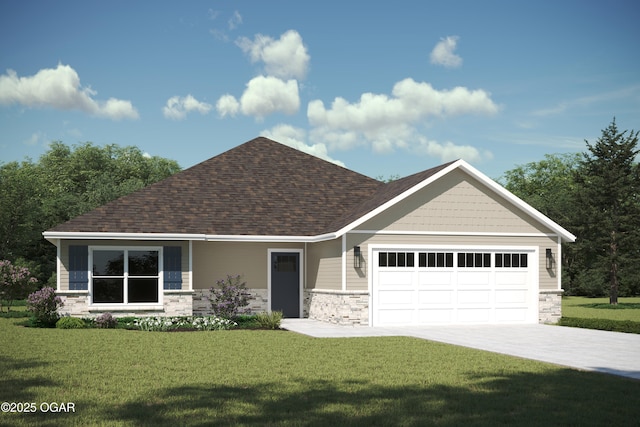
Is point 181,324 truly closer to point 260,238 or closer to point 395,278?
point 260,238

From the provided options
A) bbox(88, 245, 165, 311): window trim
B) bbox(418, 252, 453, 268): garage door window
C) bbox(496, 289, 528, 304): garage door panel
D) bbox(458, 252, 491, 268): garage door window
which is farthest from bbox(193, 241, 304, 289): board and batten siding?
bbox(496, 289, 528, 304): garage door panel

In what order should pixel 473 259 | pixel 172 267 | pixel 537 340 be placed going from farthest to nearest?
1. pixel 473 259
2. pixel 172 267
3. pixel 537 340

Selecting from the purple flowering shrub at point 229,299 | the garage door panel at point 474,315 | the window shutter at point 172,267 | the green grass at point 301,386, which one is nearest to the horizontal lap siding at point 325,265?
the purple flowering shrub at point 229,299

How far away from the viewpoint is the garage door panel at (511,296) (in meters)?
23.8

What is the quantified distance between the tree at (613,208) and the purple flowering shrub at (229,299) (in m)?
23.7

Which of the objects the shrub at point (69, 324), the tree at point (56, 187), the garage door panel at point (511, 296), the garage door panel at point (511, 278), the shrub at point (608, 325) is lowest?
the shrub at point (608, 325)

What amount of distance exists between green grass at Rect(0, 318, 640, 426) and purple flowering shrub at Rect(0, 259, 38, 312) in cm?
1303

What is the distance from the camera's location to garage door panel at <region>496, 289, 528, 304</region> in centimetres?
2380

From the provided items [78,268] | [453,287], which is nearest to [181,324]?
[78,268]

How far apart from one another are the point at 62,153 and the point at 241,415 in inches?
2815

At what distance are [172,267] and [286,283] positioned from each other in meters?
4.63

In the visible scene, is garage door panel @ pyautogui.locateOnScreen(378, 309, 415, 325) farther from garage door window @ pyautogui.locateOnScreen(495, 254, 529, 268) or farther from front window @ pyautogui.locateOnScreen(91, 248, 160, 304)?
front window @ pyautogui.locateOnScreen(91, 248, 160, 304)

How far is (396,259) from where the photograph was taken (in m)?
22.9

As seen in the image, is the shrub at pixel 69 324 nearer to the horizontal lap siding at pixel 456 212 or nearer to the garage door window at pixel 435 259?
the horizontal lap siding at pixel 456 212
